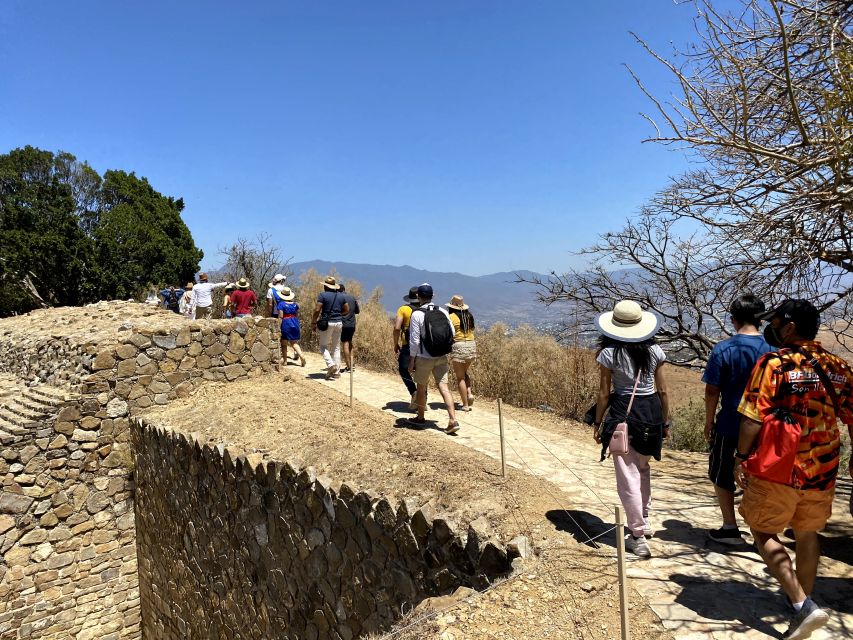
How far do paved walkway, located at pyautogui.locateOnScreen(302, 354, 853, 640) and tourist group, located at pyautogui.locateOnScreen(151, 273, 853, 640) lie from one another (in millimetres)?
190

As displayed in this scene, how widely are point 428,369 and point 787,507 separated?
14.4 feet

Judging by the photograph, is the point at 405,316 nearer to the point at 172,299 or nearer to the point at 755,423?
the point at 755,423

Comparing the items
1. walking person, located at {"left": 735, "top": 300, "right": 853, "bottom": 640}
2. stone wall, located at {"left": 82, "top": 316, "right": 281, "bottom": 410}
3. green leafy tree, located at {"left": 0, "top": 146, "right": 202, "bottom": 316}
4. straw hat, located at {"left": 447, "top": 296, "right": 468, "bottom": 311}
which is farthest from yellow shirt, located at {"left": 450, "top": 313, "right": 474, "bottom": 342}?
green leafy tree, located at {"left": 0, "top": 146, "right": 202, "bottom": 316}

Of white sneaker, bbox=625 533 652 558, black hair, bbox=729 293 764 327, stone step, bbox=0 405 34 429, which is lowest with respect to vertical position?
stone step, bbox=0 405 34 429

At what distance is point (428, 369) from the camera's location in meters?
6.73

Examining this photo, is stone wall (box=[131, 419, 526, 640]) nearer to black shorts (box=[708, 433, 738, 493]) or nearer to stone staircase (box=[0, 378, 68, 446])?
stone staircase (box=[0, 378, 68, 446])

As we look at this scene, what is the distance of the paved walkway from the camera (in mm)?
2977

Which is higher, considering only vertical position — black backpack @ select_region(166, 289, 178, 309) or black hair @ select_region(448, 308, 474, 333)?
black hair @ select_region(448, 308, 474, 333)

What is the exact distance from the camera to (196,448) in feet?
22.2

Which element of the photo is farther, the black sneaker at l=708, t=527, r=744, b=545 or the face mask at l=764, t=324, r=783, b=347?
the black sneaker at l=708, t=527, r=744, b=545

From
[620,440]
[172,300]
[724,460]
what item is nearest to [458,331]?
[620,440]

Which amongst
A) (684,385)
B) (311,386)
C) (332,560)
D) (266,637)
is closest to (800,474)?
(332,560)

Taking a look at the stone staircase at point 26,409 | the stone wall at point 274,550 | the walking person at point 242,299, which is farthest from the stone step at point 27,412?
the walking person at point 242,299

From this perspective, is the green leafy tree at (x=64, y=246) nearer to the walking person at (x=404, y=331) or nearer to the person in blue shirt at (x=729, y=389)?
the walking person at (x=404, y=331)
